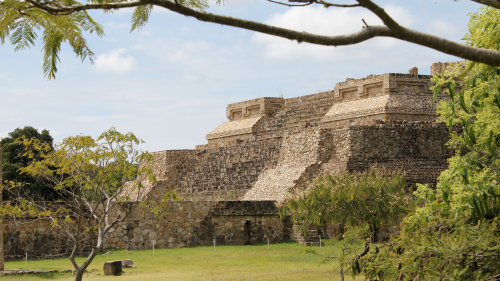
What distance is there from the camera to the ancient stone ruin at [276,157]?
19.5m

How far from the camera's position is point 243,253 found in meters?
16.8

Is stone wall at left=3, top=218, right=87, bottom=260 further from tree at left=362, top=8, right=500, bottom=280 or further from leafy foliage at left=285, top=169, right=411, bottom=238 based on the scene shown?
tree at left=362, top=8, right=500, bottom=280

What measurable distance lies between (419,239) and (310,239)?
12751 mm

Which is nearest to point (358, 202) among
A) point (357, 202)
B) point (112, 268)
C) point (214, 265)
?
point (357, 202)

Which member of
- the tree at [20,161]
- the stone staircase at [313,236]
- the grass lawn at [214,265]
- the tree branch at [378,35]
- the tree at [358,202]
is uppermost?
the tree at [20,161]

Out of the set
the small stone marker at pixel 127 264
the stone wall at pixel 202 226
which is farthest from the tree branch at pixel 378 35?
the stone wall at pixel 202 226

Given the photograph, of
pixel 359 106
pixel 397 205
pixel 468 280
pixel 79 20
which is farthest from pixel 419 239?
pixel 359 106

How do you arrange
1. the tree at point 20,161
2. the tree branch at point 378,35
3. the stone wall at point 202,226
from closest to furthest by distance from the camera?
the tree branch at point 378,35
the stone wall at point 202,226
the tree at point 20,161

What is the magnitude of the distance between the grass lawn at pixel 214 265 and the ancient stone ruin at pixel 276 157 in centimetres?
94

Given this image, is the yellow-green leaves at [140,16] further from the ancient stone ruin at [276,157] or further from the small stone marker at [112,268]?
the ancient stone ruin at [276,157]

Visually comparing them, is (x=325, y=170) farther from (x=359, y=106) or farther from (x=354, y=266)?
(x=354, y=266)

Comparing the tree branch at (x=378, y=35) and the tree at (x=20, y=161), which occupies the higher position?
the tree at (x=20, y=161)

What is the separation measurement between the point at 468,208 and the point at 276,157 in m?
17.7

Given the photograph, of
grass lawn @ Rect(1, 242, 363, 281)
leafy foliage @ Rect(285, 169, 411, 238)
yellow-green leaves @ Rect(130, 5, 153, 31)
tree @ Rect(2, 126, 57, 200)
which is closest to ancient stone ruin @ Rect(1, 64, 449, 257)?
grass lawn @ Rect(1, 242, 363, 281)
